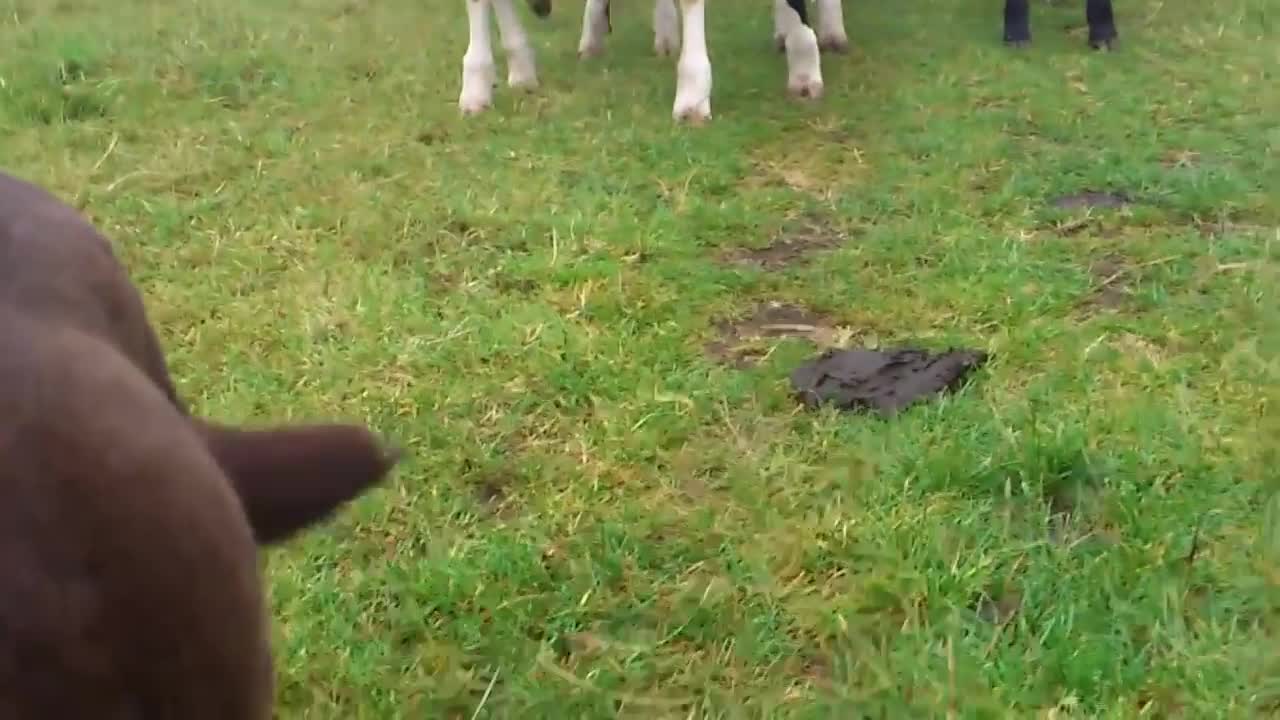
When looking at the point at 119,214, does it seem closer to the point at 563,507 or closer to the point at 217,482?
the point at 563,507

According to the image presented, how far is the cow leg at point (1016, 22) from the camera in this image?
675cm

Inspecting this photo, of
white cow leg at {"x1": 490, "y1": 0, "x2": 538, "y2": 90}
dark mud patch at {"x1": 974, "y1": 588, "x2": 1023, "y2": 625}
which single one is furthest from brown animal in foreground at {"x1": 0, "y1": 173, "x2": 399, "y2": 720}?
white cow leg at {"x1": 490, "y1": 0, "x2": 538, "y2": 90}

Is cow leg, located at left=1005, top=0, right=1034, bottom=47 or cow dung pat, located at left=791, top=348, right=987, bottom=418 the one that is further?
cow leg, located at left=1005, top=0, right=1034, bottom=47

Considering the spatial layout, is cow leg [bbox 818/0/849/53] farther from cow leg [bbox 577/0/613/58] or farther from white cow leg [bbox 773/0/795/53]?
cow leg [bbox 577/0/613/58]

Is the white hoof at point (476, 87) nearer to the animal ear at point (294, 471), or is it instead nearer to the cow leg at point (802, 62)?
the cow leg at point (802, 62)

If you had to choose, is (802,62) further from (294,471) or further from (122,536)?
(122,536)

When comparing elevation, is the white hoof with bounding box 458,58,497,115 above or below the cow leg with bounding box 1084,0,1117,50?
above

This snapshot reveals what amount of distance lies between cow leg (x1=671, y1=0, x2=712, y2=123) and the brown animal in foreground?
4.30 meters

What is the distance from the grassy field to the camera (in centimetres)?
234

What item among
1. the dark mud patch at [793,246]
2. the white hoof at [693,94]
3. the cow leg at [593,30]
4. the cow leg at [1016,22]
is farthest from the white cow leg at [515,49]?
the cow leg at [1016,22]

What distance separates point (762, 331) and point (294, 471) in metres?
2.34

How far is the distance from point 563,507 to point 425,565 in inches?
13.0

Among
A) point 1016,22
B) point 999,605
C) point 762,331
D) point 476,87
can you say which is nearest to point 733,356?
point 762,331

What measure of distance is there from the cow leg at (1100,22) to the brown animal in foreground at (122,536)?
5.96m
